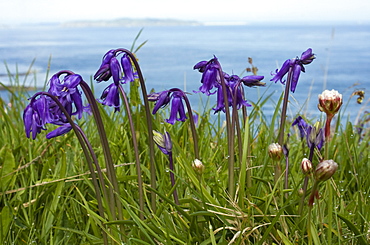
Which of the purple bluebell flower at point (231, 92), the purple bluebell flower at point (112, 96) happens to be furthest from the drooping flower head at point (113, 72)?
the purple bluebell flower at point (231, 92)

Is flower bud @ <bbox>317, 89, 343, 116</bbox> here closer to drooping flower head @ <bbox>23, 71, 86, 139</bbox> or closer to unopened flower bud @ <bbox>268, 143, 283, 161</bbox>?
unopened flower bud @ <bbox>268, 143, 283, 161</bbox>

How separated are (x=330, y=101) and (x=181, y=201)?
2.38 ft

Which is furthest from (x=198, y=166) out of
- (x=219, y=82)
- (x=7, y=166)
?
(x=7, y=166)

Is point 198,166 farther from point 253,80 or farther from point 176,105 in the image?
point 253,80

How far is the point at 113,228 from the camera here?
5.43ft

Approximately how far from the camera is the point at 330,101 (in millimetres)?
1279

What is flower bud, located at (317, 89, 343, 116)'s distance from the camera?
4.19ft

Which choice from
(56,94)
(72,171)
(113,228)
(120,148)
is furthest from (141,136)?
(56,94)

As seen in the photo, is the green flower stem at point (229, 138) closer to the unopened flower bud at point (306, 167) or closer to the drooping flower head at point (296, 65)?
the drooping flower head at point (296, 65)

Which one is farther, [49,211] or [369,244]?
[49,211]

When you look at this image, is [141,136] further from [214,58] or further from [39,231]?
[214,58]

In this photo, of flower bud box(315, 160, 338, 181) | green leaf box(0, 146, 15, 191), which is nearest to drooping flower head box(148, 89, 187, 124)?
flower bud box(315, 160, 338, 181)

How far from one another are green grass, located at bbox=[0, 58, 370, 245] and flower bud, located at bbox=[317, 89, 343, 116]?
23 cm

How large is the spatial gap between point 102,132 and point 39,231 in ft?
2.70
